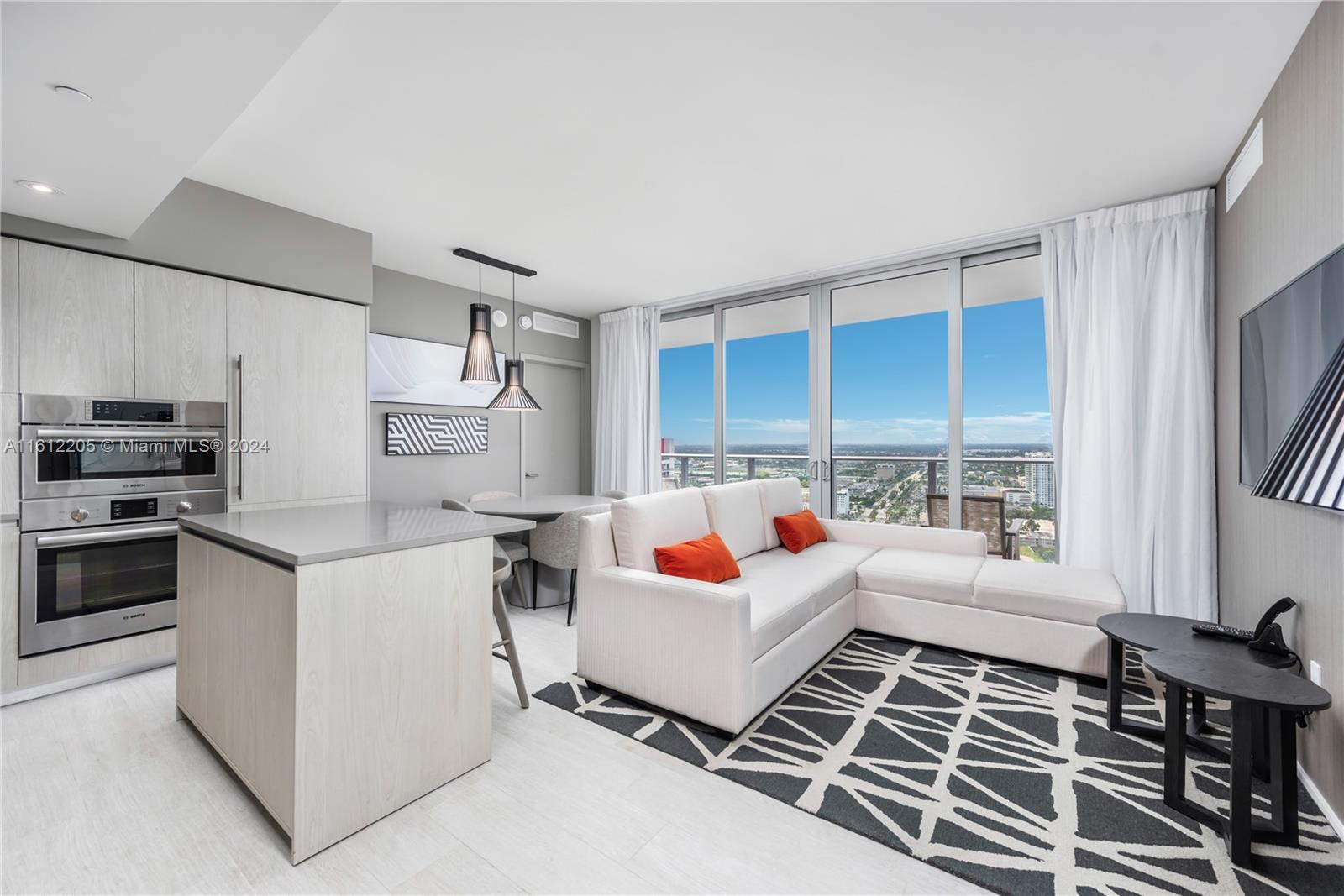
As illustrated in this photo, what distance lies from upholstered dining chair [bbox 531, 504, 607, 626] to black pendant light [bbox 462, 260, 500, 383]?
106cm

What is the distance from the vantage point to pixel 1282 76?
2137 mm

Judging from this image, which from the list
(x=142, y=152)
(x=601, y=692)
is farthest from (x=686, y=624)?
(x=142, y=152)

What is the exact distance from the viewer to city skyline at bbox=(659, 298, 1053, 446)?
4363 mm

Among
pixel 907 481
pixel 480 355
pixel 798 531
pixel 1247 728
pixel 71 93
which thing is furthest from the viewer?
pixel 907 481

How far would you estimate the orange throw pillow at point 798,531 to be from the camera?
3891 millimetres

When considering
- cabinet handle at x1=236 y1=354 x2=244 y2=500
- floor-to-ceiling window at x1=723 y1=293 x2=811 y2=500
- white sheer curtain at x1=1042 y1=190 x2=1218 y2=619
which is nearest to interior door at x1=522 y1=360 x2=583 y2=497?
floor-to-ceiling window at x1=723 y1=293 x2=811 y2=500

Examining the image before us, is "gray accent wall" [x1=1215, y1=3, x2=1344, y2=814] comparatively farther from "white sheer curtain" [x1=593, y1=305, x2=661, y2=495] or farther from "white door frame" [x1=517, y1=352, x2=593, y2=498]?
"white door frame" [x1=517, y1=352, x2=593, y2=498]

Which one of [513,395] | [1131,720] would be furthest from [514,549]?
[1131,720]

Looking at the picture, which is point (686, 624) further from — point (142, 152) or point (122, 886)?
point (142, 152)

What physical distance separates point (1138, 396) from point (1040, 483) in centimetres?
104

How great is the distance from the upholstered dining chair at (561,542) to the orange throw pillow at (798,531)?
4.64ft

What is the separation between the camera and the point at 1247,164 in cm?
257

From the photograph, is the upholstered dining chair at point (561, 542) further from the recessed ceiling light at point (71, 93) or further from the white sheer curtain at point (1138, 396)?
the white sheer curtain at point (1138, 396)

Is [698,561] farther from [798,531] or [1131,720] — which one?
[1131,720]
